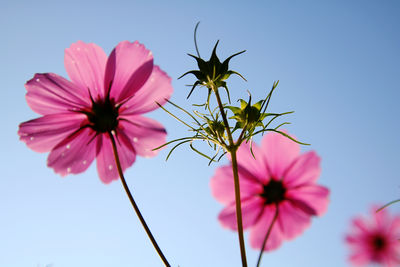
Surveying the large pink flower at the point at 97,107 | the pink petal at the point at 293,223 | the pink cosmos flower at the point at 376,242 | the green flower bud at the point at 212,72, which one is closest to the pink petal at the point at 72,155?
the large pink flower at the point at 97,107

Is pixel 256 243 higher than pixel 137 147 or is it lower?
lower

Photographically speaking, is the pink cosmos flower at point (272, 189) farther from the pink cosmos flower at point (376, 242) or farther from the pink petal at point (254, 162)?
the pink cosmos flower at point (376, 242)

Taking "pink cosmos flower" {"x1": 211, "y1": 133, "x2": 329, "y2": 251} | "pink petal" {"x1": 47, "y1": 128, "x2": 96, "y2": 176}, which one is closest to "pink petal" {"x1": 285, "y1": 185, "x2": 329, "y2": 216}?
"pink cosmos flower" {"x1": 211, "y1": 133, "x2": 329, "y2": 251}

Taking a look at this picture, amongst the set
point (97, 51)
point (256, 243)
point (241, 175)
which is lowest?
point (256, 243)

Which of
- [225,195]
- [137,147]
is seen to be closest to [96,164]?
[137,147]

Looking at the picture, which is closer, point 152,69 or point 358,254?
point 152,69

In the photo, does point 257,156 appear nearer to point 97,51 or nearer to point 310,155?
point 310,155

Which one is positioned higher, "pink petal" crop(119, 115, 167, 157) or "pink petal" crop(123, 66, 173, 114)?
"pink petal" crop(123, 66, 173, 114)

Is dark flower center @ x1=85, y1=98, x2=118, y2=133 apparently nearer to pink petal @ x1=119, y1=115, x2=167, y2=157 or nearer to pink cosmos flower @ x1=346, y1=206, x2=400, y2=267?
pink petal @ x1=119, y1=115, x2=167, y2=157
